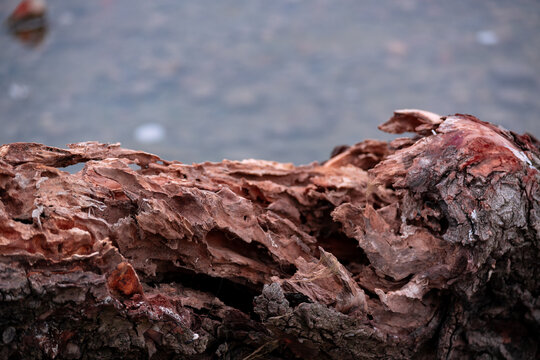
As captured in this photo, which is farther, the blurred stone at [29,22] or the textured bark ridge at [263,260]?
the blurred stone at [29,22]

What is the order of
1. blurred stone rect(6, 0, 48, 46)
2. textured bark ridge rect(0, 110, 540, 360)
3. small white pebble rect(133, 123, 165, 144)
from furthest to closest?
blurred stone rect(6, 0, 48, 46) < small white pebble rect(133, 123, 165, 144) < textured bark ridge rect(0, 110, 540, 360)

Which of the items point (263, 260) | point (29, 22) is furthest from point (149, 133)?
point (263, 260)

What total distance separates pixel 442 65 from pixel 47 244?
13.6 ft

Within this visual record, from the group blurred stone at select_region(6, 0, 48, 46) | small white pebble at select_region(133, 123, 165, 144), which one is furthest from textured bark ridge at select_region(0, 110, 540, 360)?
blurred stone at select_region(6, 0, 48, 46)

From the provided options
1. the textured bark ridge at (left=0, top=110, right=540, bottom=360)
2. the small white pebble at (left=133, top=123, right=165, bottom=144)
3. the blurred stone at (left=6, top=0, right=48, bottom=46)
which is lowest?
the textured bark ridge at (left=0, top=110, right=540, bottom=360)

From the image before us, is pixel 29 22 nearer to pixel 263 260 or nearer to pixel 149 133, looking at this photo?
pixel 149 133

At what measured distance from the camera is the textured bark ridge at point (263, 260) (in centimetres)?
143

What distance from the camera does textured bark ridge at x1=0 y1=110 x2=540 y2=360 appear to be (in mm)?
1431

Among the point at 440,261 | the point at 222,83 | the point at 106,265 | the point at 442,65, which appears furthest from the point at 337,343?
the point at 442,65

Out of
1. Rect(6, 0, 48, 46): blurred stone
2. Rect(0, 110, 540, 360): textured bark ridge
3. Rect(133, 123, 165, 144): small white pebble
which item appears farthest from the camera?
Rect(6, 0, 48, 46): blurred stone

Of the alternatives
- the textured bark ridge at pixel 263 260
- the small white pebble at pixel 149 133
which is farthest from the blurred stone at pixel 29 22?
the textured bark ridge at pixel 263 260

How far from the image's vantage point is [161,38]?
4828 millimetres

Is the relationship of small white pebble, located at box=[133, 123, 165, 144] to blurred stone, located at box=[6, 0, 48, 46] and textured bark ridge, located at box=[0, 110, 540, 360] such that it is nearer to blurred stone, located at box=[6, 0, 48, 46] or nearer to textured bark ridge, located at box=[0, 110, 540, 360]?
blurred stone, located at box=[6, 0, 48, 46]

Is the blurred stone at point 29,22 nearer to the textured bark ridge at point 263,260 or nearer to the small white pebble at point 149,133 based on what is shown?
the small white pebble at point 149,133
